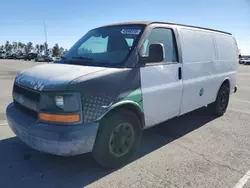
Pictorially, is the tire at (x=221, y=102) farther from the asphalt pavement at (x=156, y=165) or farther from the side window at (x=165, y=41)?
the side window at (x=165, y=41)

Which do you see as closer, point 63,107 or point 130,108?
point 63,107

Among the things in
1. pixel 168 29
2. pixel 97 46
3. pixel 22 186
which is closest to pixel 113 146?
pixel 22 186

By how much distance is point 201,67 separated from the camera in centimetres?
499

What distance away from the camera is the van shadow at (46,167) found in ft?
10.0

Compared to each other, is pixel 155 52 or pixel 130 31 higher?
pixel 130 31

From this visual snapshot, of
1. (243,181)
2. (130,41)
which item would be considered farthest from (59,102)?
(243,181)

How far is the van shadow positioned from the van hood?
3.81 feet

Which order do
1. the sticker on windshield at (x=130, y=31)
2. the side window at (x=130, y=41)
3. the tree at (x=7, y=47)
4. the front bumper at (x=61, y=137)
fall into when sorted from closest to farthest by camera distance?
the front bumper at (x=61, y=137) → the side window at (x=130, y=41) → the sticker on windshield at (x=130, y=31) → the tree at (x=7, y=47)

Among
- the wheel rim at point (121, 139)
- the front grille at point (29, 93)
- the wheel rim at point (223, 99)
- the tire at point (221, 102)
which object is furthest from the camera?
the wheel rim at point (223, 99)

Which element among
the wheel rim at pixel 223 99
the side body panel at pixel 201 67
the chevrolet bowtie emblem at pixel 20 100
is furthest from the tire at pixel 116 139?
the wheel rim at pixel 223 99

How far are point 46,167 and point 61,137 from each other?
3.05 feet

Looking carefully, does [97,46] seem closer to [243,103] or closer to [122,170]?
[122,170]

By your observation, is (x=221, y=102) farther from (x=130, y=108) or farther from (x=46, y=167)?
(x=46, y=167)

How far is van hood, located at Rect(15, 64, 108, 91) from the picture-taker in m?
2.88
